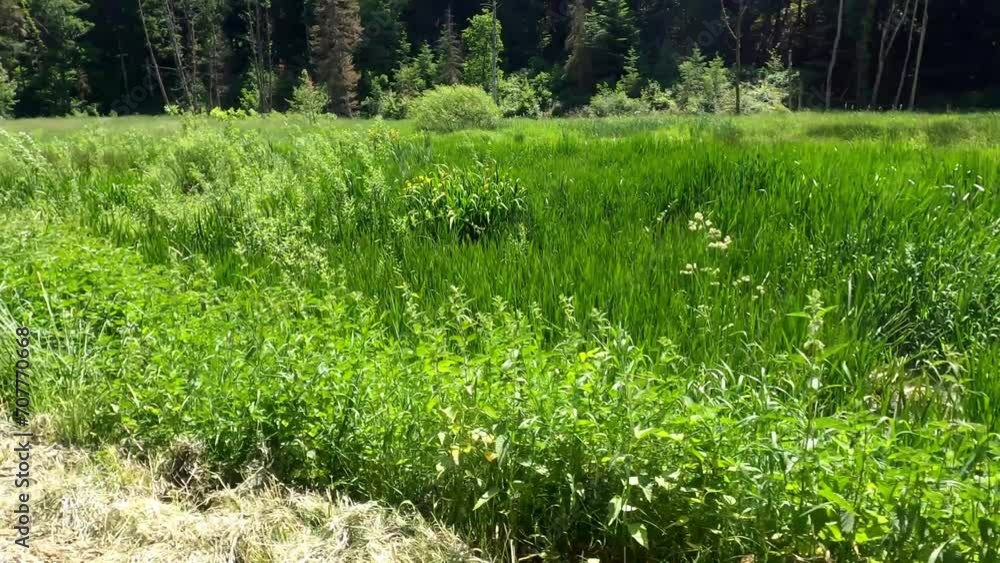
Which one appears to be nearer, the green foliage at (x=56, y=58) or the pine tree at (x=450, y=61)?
the pine tree at (x=450, y=61)

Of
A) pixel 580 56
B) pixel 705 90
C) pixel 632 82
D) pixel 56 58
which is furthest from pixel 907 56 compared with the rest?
pixel 56 58

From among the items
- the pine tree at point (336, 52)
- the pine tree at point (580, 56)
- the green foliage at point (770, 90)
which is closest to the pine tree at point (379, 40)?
the pine tree at point (336, 52)

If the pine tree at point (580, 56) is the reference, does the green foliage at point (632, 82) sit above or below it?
below

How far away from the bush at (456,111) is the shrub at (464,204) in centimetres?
1425

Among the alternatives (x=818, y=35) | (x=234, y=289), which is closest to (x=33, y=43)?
(x=818, y=35)

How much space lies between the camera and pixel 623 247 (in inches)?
148

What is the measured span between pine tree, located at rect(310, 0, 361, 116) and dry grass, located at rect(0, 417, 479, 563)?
147 feet

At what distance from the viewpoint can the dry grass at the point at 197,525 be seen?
1879 mm

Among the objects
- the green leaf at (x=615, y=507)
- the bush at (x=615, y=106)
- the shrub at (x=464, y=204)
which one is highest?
the bush at (x=615, y=106)

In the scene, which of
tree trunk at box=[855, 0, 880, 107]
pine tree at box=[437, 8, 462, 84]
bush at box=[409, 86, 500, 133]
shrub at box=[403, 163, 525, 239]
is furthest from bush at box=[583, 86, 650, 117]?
shrub at box=[403, 163, 525, 239]

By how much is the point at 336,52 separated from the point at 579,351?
4612cm

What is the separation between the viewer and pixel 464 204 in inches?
193

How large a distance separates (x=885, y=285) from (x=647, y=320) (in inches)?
51.9

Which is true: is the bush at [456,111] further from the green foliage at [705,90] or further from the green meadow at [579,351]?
the green meadow at [579,351]
